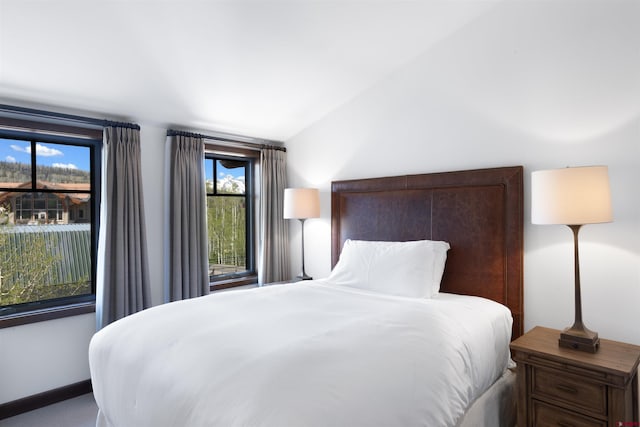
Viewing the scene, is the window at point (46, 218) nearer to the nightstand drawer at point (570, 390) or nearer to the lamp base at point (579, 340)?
the nightstand drawer at point (570, 390)

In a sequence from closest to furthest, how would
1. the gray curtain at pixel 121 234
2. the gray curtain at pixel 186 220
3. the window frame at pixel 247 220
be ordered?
1. the gray curtain at pixel 121 234
2. the gray curtain at pixel 186 220
3. the window frame at pixel 247 220

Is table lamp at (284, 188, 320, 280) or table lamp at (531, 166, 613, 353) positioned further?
table lamp at (284, 188, 320, 280)

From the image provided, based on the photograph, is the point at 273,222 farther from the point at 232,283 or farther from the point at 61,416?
the point at 61,416

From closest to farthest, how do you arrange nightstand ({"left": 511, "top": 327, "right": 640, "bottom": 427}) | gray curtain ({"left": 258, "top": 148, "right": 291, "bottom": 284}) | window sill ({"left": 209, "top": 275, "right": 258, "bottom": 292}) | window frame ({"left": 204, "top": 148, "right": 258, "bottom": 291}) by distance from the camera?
1. nightstand ({"left": 511, "top": 327, "right": 640, "bottom": 427})
2. window sill ({"left": 209, "top": 275, "right": 258, "bottom": 292})
3. window frame ({"left": 204, "top": 148, "right": 258, "bottom": 291})
4. gray curtain ({"left": 258, "top": 148, "right": 291, "bottom": 284})

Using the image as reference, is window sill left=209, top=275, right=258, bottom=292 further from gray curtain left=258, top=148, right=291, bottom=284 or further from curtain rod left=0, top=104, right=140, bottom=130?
curtain rod left=0, top=104, right=140, bottom=130

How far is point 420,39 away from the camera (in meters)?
2.99

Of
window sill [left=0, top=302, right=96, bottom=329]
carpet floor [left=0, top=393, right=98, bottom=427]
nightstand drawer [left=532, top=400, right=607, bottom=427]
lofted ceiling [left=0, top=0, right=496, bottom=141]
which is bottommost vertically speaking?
carpet floor [left=0, top=393, right=98, bottom=427]

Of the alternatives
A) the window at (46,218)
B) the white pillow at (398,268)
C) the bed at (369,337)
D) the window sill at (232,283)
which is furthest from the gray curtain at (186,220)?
the white pillow at (398,268)

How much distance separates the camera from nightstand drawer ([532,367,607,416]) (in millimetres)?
1766

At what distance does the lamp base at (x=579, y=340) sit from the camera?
1913 millimetres

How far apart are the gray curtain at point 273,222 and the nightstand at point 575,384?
108 inches

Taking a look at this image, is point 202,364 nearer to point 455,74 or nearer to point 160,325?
point 160,325

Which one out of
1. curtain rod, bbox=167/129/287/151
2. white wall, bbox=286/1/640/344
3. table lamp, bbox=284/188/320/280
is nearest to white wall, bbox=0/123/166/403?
curtain rod, bbox=167/129/287/151

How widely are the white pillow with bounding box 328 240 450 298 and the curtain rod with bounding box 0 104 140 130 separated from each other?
221 centimetres
